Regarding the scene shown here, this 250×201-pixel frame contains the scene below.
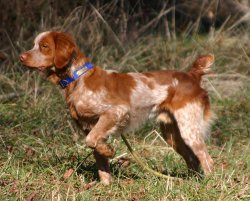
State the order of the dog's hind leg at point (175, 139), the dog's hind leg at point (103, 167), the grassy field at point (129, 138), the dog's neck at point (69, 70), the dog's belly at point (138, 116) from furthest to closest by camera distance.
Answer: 1. the dog's hind leg at point (175, 139)
2. the dog's belly at point (138, 116)
3. the dog's hind leg at point (103, 167)
4. the dog's neck at point (69, 70)
5. the grassy field at point (129, 138)

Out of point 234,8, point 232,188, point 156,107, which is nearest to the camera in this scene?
point 232,188

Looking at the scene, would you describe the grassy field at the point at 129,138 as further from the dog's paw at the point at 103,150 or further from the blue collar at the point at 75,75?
the blue collar at the point at 75,75

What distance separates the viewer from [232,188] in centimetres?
491

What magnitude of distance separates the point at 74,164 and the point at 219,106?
3171mm

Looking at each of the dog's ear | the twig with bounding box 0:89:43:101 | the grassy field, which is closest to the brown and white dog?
the dog's ear

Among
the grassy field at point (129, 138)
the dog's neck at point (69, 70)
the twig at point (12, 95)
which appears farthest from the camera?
the twig at point (12, 95)

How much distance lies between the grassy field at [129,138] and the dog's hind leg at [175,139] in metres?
0.15

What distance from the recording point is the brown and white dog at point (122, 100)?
547 cm

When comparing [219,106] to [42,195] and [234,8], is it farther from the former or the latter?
[42,195]

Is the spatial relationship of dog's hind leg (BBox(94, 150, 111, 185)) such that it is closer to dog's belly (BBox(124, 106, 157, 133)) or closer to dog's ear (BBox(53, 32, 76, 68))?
dog's belly (BBox(124, 106, 157, 133))

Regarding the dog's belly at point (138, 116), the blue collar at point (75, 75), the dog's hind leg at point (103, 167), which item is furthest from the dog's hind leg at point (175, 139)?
the blue collar at point (75, 75)

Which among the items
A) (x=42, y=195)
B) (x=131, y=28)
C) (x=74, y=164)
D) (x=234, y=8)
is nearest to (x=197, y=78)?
(x=74, y=164)

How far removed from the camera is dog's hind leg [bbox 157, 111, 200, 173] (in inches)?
240

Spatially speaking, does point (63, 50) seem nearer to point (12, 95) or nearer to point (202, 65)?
point (202, 65)
